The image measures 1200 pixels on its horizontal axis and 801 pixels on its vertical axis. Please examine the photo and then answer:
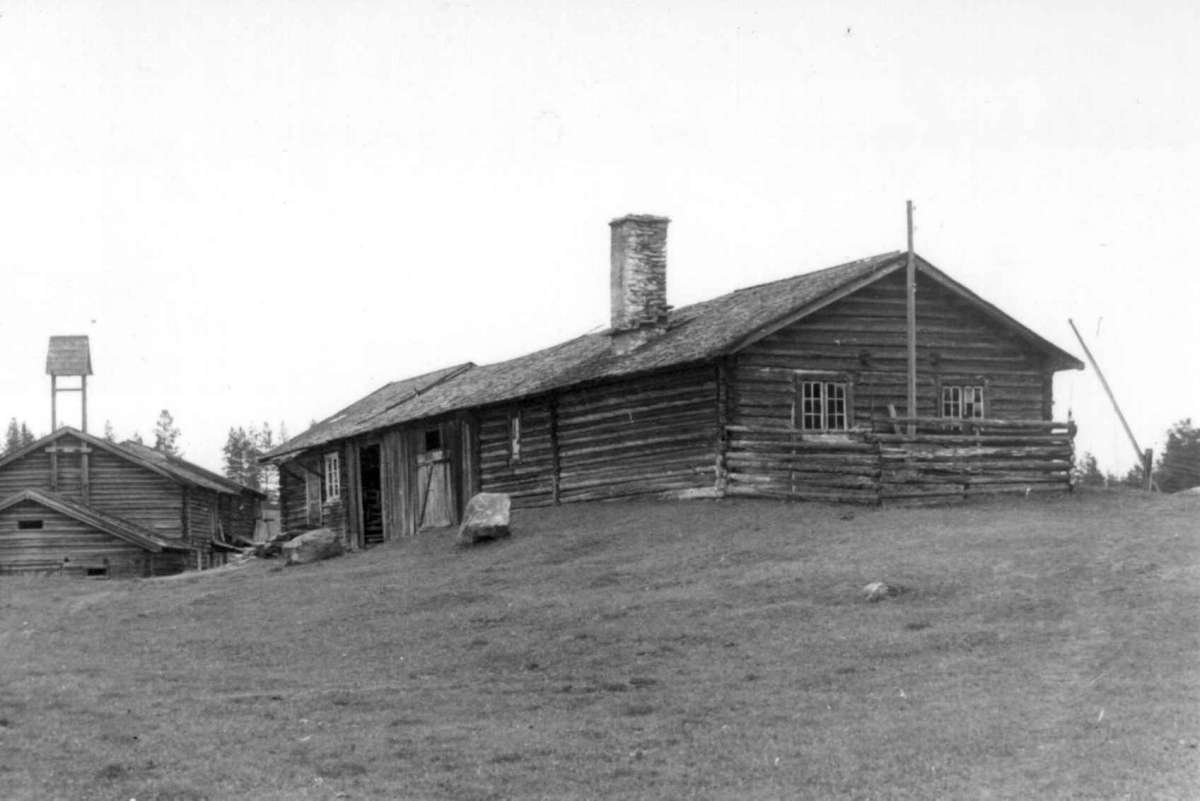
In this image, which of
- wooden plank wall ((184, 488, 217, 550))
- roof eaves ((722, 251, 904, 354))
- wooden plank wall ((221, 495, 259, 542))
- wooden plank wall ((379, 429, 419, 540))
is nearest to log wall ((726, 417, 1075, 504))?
roof eaves ((722, 251, 904, 354))

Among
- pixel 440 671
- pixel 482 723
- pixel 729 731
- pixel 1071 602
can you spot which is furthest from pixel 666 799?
A: pixel 1071 602

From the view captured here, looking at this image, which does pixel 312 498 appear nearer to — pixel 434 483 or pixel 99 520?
pixel 99 520

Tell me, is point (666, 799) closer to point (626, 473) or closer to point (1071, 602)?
point (1071, 602)

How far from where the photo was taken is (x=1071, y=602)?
68.7 ft

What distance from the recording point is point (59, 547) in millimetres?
54281

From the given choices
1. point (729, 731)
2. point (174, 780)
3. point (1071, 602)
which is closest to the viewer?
point (174, 780)

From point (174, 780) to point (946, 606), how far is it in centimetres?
1060

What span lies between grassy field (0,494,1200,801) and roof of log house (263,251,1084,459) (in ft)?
15.1

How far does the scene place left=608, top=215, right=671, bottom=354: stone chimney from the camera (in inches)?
1542

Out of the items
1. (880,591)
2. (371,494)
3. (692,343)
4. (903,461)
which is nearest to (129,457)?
(371,494)

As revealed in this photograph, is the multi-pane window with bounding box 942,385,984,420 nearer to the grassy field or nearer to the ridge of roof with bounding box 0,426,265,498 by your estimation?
the grassy field

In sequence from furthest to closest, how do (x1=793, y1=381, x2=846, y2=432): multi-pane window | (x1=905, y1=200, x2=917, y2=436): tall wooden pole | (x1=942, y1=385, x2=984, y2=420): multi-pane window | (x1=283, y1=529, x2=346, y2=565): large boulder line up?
(x1=283, y1=529, x2=346, y2=565): large boulder < (x1=942, y1=385, x2=984, y2=420): multi-pane window < (x1=793, y1=381, x2=846, y2=432): multi-pane window < (x1=905, y1=200, x2=917, y2=436): tall wooden pole

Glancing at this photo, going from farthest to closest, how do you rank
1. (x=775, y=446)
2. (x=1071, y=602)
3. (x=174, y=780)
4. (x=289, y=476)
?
(x=289, y=476) → (x=775, y=446) → (x=1071, y=602) → (x=174, y=780)

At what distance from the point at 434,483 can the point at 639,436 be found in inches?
349
